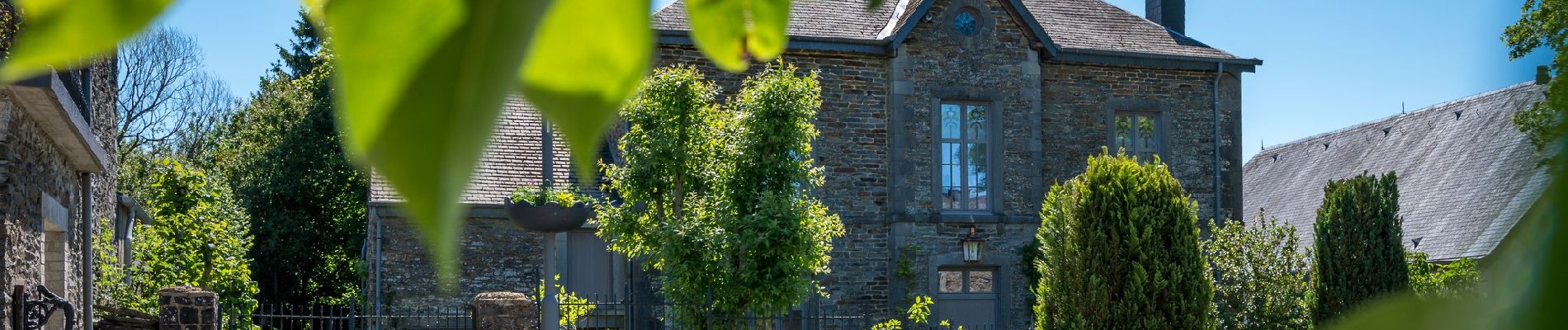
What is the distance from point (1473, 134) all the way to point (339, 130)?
0.51 m

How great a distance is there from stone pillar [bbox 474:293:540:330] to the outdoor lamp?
6.34 m

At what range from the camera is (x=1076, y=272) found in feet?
37.4

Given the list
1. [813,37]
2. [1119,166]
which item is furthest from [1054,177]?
[1119,166]

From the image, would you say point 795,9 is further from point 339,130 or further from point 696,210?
point 696,210

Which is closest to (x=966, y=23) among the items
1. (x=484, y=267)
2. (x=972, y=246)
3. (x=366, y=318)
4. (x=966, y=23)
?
(x=966, y=23)

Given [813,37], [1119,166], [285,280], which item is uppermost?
[813,37]

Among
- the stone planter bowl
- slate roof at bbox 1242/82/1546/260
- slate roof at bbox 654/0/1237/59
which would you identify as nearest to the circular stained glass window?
slate roof at bbox 654/0/1237/59

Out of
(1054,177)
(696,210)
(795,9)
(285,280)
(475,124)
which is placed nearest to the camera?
(475,124)

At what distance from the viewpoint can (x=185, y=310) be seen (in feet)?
31.7

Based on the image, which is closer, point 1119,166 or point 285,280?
point 1119,166

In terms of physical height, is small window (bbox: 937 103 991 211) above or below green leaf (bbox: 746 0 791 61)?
above

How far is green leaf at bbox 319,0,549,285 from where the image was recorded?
0.29m

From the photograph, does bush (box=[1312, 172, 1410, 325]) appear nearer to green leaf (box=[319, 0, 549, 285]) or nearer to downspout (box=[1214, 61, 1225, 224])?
downspout (box=[1214, 61, 1225, 224])

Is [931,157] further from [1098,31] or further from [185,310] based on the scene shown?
[185,310]
